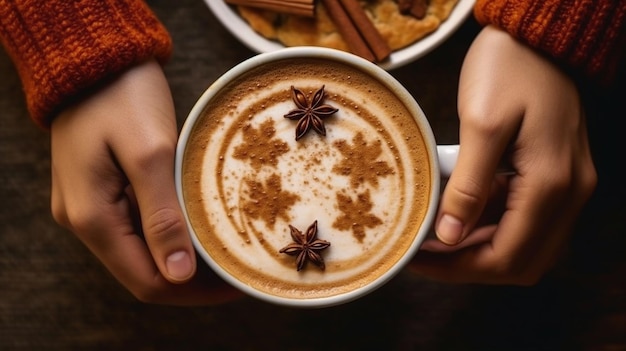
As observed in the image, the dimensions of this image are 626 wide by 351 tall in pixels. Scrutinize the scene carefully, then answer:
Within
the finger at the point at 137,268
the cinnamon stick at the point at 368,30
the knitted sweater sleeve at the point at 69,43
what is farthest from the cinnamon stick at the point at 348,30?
the finger at the point at 137,268

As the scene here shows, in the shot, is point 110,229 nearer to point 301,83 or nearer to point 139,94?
point 139,94

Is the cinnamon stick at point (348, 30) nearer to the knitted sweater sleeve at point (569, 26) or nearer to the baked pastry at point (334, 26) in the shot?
the baked pastry at point (334, 26)

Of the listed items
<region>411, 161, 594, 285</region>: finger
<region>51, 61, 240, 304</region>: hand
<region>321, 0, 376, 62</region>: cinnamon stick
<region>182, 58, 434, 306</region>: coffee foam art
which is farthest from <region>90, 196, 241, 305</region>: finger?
<region>321, 0, 376, 62</region>: cinnamon stick

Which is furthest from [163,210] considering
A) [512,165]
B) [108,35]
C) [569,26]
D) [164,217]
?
[569,26]

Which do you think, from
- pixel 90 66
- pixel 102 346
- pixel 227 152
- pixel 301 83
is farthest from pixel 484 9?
pixel 102 346

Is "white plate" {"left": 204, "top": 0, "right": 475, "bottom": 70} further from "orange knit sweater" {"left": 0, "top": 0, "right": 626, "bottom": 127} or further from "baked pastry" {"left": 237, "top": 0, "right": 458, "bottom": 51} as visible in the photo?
"orange knit sweater" {"left": 0, "top": 0, "right": 626, "bottom": 127}

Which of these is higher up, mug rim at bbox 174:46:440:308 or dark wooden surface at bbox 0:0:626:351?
mug rim at bbox 174:46:440:308
